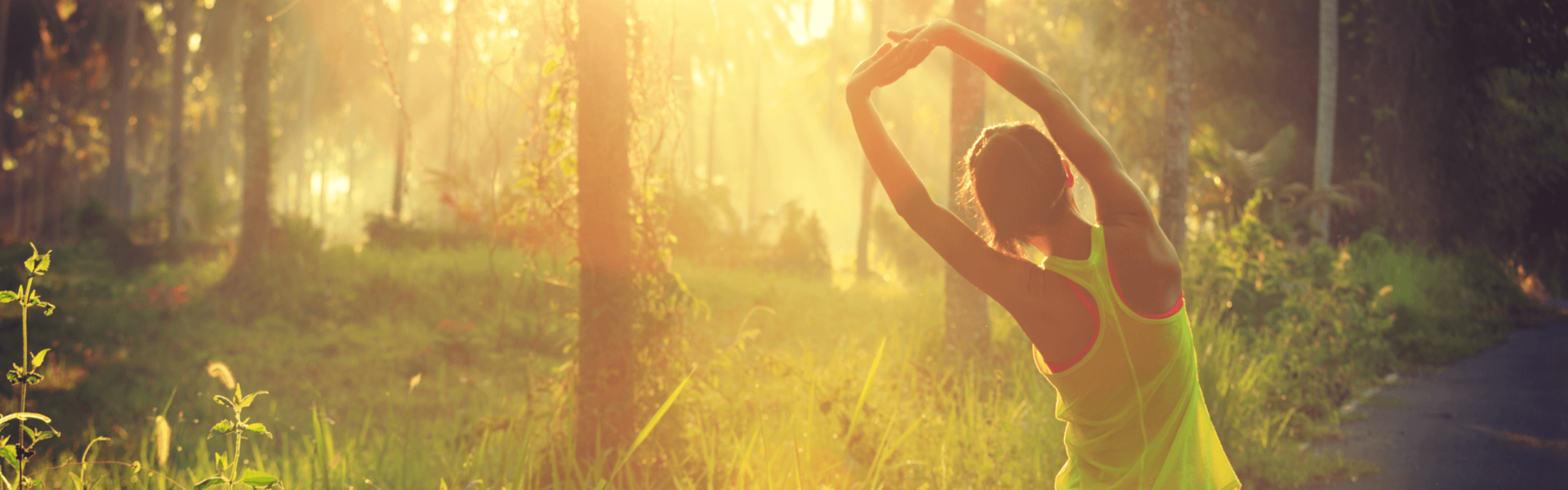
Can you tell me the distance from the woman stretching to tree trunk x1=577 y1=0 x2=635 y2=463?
8.00 ft

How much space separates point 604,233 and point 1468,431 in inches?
277

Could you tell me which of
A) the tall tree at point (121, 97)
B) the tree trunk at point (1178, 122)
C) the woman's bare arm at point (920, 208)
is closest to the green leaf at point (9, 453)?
the woman's bare arm at point (920, 208)

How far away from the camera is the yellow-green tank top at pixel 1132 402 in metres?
1.85

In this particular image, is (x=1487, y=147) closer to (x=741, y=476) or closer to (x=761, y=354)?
(x=761, y=354)

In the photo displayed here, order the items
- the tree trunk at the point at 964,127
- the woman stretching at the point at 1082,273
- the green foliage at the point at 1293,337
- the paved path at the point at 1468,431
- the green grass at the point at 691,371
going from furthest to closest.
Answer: the tree trunk at the point at 964,127 → the green foliage at the point at 1293,337 → the paved path at the point at 1468,431 → the green grass at the point at 691,371 → the woman stretching at the point at 1082,273

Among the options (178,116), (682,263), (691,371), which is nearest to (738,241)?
(682,263)

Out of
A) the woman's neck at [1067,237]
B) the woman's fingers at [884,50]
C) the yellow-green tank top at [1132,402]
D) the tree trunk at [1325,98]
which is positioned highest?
the tree trunk at [1325,98]

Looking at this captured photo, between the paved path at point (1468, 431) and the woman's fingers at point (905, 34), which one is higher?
the woman's fingers at point (905, 34)

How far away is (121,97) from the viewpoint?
79.2ft

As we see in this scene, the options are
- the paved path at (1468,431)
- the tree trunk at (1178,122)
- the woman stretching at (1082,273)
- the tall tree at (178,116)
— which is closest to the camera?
the woman stretching at (1082,273)

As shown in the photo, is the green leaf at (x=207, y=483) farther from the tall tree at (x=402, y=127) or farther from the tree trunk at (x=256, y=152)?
the tree trunk at (x=256, y=152)

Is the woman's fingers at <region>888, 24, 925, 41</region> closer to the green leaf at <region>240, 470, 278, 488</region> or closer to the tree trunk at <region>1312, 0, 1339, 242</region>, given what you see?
the green leaf at <region>240, 470, 278, 488</region>

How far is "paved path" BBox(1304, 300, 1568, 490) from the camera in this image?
5645 mm

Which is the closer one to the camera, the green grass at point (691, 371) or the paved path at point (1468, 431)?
the green grass at point (691, 371)
